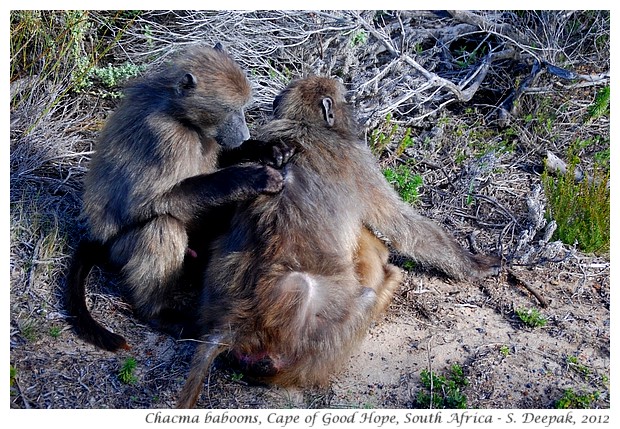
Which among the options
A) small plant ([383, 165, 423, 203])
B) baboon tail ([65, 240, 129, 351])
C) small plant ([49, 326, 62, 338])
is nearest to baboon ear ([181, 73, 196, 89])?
baboon tail ([65, 240, 129, 351])

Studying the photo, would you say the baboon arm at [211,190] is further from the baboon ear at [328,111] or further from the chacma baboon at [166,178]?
the baboon ear at [328,111]

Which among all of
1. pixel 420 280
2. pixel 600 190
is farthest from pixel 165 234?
pixel 600 190

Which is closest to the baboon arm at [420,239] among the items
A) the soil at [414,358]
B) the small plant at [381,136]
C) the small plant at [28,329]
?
the soil at [414,358]

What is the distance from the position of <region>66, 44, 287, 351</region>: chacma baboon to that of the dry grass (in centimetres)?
45

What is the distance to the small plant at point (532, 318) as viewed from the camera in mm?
4547

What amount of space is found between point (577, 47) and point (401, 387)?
156 inches

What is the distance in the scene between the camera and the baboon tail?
13.9 ft

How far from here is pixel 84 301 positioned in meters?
4.40

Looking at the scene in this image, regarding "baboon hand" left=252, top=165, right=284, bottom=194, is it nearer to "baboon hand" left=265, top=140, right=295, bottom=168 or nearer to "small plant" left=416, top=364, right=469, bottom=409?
"baboon hand" left=265, top=140, right=295, bottom=168

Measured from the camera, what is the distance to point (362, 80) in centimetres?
629

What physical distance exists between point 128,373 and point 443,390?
1779 mm

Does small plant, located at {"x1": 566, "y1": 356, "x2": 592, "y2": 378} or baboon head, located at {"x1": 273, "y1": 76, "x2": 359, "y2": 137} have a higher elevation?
baboon head, located at {"x1": 273, "y1": 76, "x2": 359, "y2": 137}

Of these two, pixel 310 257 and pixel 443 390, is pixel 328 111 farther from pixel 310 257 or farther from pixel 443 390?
pixel 443 390

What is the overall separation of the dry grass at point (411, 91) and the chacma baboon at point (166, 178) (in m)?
0.45
